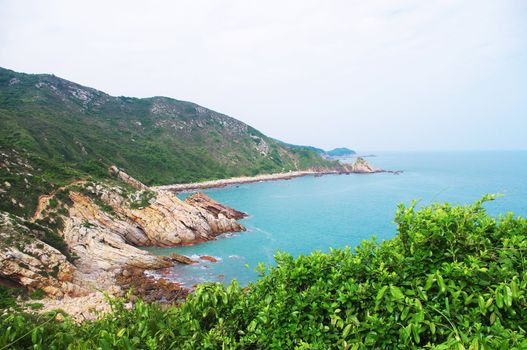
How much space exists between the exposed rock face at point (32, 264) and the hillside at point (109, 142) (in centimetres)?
571

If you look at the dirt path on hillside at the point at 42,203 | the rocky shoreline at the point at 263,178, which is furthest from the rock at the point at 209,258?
the rocky shoreline at the point at 263,178

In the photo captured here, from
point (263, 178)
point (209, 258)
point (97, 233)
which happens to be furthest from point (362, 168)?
point (97, 233)

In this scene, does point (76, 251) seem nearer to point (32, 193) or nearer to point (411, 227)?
point (32, 193)

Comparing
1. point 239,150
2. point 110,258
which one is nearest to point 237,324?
point 110,258

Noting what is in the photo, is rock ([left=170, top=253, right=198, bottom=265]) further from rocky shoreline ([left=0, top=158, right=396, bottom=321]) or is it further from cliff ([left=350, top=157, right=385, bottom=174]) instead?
cliff ([left=350, top=157, right=385, bottom=174])

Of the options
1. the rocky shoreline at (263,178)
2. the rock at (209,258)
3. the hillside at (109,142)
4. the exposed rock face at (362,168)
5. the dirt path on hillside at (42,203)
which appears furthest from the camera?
the exposed rock face at (362,168)

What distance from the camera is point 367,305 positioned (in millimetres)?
4441

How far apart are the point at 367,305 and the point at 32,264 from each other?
2575 centimetres

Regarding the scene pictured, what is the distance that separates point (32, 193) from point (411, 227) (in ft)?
118

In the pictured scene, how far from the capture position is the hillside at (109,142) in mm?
36000

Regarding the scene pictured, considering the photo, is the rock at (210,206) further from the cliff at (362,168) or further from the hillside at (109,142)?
the cliff at (362,168)

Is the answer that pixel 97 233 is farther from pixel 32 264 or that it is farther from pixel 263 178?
pixel 263 178

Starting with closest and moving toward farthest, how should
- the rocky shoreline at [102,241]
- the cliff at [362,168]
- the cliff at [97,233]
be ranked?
the rocky shoreline at [102,241] < the cliff at [97,233] < the cliff at [362,168]

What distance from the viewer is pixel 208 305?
5.00 metres
